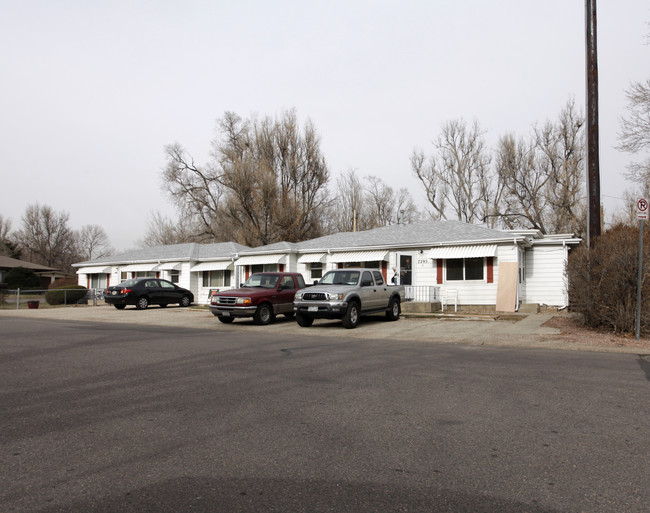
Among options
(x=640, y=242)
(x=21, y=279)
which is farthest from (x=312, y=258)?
(x=21, y=279)

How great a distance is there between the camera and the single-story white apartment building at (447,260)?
68.0 ft

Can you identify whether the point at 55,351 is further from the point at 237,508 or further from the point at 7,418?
the point at 237,508

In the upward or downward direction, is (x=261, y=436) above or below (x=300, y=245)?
below

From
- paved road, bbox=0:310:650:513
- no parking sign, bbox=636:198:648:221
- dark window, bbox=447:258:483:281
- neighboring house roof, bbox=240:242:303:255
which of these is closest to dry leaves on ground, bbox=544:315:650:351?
paved road, bbox=0:310:650:513

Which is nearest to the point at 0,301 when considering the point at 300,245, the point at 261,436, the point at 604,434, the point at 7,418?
the point at 300,245

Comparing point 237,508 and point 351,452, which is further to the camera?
point 351,452

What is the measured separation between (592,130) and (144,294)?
20.9 m

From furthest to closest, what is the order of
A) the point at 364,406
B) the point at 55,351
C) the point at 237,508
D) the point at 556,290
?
the point at 556,290 → the point at 55,351 → the point at 364,406 → the point at 237,508

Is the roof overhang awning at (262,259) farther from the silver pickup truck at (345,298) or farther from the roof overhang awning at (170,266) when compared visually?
the silver pickup truck at (345,298)

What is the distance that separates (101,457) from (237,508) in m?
1.55

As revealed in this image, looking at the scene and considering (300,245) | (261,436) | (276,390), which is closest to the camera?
(261,436)

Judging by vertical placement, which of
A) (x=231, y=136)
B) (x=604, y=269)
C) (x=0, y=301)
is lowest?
(x=0, y=301)

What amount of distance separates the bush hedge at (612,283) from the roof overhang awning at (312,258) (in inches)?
555

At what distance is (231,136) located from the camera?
152ft
